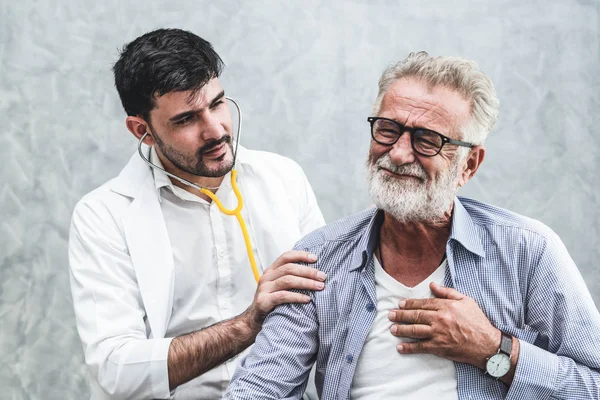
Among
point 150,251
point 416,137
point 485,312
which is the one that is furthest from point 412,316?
point 150,251

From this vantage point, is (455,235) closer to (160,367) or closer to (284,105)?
(160,367)

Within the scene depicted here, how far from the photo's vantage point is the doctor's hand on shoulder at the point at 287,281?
1.85 m

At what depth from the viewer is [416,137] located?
5.78ft

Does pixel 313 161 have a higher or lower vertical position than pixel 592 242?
higher

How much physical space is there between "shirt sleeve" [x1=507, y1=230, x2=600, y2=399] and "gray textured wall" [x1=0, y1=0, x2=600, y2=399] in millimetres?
1280

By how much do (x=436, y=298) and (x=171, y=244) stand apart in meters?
0.85

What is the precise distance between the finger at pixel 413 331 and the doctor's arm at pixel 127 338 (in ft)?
1.29

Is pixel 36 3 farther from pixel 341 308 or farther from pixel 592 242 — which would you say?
pixel 592 242

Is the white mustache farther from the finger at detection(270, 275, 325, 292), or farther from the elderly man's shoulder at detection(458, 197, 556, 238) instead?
the finger at detection(270, 275, 325, 292)

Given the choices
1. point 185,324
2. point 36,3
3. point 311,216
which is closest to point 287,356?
point 185,324

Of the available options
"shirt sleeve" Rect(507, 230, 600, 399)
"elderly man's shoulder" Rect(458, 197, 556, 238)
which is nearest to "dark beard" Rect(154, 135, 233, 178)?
"elderly man's shoulder" Rect(458, 197, 556, 238)

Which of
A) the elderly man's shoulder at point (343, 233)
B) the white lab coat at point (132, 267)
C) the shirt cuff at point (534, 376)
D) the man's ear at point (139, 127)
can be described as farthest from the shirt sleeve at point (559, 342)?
the man's ear at point (139, 127)

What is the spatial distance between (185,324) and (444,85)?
3.26 ft

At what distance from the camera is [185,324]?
7.45ft
